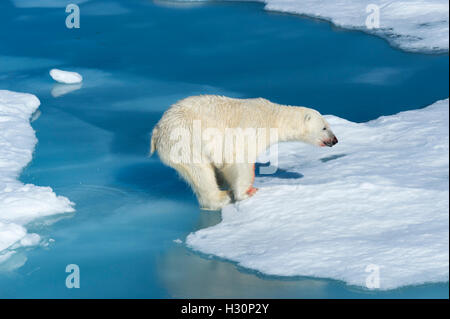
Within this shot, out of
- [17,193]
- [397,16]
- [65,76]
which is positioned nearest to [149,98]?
[65,76]

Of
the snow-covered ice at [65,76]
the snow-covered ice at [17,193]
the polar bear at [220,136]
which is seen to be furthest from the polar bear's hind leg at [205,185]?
the snow-covered ice at [65,76]

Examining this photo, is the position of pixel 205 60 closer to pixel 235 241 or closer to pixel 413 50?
pixel 413 50

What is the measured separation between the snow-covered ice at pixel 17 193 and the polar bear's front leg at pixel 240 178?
1.13 meters

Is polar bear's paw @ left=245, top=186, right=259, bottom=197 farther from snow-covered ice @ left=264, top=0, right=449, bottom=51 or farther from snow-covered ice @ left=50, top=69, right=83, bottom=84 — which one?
snow-covered ice @ left=264, top=0, right=449, bottom=51

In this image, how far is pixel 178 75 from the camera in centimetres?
812

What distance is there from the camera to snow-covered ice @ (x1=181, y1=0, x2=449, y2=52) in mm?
8430

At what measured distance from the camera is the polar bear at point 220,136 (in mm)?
4832

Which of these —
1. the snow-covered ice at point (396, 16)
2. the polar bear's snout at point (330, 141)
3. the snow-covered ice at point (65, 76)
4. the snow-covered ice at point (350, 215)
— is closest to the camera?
the snow-covered ice at point (350, 215)

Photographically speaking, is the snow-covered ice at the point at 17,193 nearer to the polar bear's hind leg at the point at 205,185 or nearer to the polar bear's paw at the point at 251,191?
the polar bear's hind leg at the point at 205,185

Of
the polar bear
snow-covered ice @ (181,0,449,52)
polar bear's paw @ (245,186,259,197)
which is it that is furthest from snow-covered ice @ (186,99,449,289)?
snow-covered ice @ (181,0,449,52)

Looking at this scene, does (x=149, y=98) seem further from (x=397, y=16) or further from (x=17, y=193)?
(x=397, y=16)

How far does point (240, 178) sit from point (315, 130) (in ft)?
2.17

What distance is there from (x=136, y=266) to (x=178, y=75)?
13.0 ft

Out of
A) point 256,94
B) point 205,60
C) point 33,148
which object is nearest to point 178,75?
point 205,60
